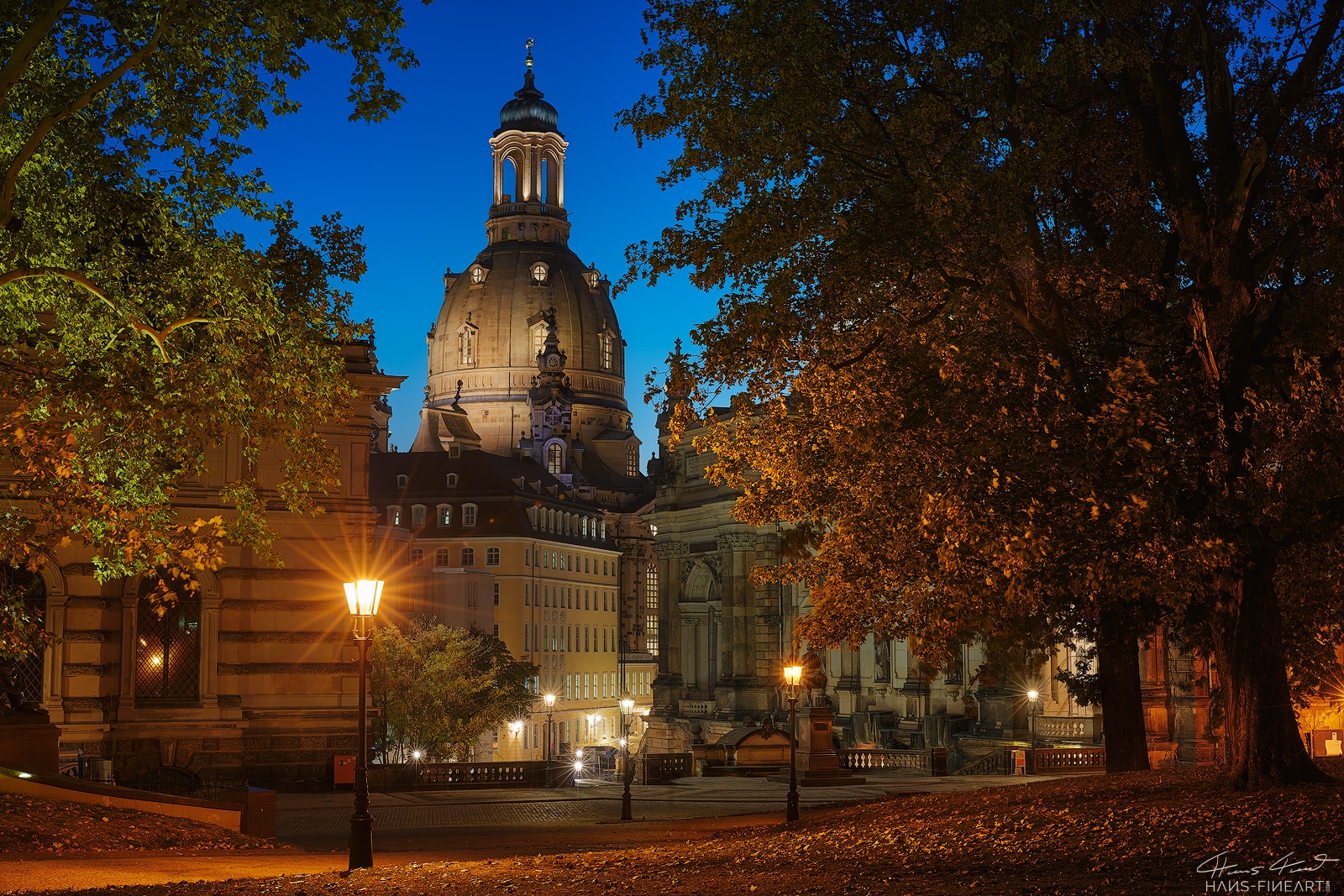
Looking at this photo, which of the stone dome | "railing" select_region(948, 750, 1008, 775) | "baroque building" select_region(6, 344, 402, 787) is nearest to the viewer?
"baroque building" select_region(6, 344, 402, 787)

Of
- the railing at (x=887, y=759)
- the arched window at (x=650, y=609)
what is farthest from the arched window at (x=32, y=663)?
the arched window at (x=650, y=609)

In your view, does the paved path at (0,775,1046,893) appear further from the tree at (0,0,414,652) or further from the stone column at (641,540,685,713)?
the stone column at (641,540,685,713)

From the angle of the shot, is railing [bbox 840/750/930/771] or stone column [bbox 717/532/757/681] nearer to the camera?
railing [bbox 840/750/930/771]

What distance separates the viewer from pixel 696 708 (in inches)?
3401

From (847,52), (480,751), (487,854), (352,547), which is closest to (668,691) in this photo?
(480,751)

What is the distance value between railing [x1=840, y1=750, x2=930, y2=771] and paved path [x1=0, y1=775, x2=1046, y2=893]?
15.8 ft

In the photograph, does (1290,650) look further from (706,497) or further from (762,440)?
(706,497)

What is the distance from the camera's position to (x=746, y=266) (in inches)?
767

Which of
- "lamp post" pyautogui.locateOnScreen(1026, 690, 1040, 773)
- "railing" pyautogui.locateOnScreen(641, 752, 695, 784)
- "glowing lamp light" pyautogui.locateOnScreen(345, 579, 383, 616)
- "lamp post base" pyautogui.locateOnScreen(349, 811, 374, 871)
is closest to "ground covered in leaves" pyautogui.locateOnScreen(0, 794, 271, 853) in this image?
"lamp post base" pyautogui.locateOnScreen(349, 811, 374, 871)

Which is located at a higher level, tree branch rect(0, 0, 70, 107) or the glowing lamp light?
tree branch rect(0, 0, 70, 107)

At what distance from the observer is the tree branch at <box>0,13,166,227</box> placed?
16297 millimetres
